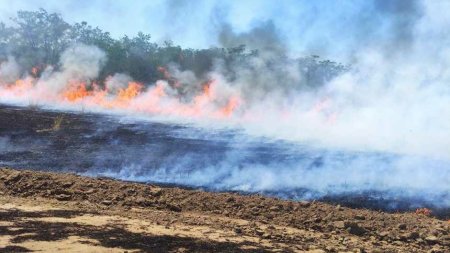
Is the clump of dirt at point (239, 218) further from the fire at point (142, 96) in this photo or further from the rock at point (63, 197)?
the fire at point (142, 96)

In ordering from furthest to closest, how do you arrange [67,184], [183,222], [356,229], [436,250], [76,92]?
[76,92]
[67,184]
[183,222]
[356,229]
[436,250]

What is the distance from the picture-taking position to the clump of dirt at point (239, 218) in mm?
6574

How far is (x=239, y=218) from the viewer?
7898 mm

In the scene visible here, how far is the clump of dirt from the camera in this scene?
6.57 metres

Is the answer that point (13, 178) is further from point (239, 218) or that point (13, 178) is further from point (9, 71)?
point (9, 71)

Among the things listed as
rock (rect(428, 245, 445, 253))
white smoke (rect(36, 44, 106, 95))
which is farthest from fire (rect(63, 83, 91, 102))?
rock (rect(428, 245, 445, 253))

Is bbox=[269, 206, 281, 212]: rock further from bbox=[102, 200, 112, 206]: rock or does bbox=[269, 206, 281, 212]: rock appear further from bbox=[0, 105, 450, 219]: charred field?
bbox=[102, 200, 112, 206]: rock

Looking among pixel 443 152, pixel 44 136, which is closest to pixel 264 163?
pixel 443 152

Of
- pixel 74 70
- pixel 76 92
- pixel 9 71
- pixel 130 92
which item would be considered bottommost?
pixel 76 92

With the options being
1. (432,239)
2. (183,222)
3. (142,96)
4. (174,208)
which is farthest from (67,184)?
(142,96)

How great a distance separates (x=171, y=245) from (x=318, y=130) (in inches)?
792

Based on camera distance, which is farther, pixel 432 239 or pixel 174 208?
pixel 174 208

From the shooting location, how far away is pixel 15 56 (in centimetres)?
5412

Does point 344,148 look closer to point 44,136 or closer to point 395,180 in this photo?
point 395,180
